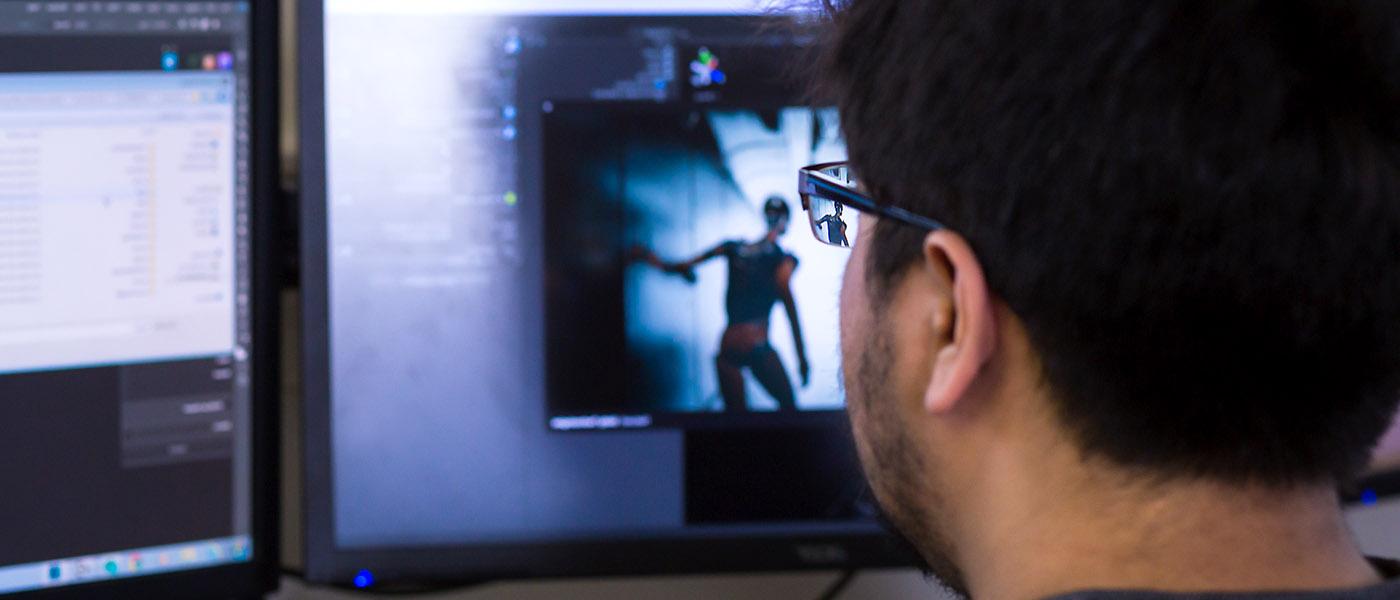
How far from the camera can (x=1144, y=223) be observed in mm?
492

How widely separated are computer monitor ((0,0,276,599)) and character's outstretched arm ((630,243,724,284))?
248 mm

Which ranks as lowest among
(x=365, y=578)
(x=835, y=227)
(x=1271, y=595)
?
(x=365, y=578)

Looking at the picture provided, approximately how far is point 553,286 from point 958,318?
41 cm

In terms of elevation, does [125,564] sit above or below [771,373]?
below

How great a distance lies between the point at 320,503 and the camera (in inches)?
34.9

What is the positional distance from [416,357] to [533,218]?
12cm

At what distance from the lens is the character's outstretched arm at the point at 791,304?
2.99ft

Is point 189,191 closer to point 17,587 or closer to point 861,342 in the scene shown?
point 17,587

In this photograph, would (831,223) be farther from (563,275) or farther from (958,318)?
(563,275)

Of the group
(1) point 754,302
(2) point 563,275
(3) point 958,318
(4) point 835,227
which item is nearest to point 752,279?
(1) point 754,302

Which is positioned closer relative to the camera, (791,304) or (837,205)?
(837,205)

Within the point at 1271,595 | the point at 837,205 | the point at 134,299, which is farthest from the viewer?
the point at 134,299

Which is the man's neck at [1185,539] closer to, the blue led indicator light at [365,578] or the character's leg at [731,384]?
the character's leg at [731,384]

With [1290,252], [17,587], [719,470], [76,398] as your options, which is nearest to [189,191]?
[76,398]
